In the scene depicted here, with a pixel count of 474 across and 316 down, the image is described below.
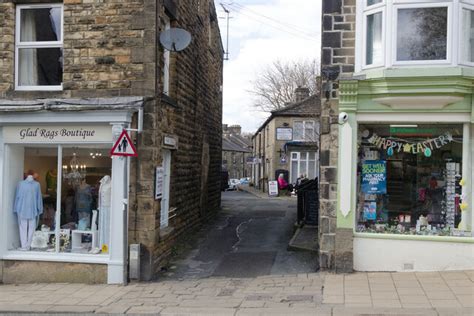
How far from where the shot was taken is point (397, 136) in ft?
32.2

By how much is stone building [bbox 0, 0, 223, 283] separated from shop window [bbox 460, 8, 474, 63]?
557 cm

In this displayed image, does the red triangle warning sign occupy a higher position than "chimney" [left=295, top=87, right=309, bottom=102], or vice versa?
"chimney" [left=295, top=87, right=309, bottom=102]

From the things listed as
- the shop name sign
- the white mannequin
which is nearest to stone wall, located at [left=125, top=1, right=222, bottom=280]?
the white mannequin

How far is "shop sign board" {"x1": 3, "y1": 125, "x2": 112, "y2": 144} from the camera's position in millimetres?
9781

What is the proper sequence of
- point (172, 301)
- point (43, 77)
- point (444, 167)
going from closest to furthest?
point (172, 301), point (444, 167), point (43, 77)

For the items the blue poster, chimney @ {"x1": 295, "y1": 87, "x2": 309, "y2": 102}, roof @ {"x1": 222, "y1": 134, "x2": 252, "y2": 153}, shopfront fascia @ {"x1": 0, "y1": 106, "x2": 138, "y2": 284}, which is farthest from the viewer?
roof @ {"x1": 222, "y1": 134, "x2": 252, "y2": 153}

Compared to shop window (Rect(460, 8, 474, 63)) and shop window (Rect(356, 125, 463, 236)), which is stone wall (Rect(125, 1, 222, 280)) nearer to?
shop window (Rect(356, 125, 463, 236))

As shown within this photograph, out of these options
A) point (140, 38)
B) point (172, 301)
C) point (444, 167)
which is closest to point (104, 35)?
point (140, 38)

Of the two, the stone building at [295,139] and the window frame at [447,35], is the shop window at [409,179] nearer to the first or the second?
the window frame at [447,35]

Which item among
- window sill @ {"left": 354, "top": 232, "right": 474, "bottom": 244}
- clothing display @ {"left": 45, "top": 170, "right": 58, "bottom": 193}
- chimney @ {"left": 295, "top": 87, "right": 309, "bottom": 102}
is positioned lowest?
window sill @ {"left": 354, "top": 232, "right": 474, "bottom": 244}

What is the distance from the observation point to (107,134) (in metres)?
9.74

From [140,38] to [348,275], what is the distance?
5.86 metres

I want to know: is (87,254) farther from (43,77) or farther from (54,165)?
(43,77)

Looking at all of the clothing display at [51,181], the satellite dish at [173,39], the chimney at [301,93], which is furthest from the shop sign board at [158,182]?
the chimney at [301,93]
